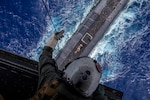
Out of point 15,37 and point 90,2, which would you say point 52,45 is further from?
point 90,2

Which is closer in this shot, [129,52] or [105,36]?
[105,36]

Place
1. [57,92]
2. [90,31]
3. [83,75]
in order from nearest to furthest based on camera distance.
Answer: [57,92]
[83,75]
[90,31]

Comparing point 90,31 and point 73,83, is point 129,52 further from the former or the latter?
point 73,83

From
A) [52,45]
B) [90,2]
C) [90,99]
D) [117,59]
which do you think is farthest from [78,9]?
[90,99]

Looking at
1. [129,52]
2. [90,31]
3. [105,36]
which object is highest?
[90,31]

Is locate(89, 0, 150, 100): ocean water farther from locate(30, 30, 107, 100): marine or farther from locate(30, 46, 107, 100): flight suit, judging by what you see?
locate(30, 46, 107, 100): flight suit

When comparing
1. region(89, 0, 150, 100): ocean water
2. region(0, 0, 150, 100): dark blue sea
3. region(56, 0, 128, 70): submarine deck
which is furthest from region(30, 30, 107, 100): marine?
region(89, 0, 150, 100): ocean water

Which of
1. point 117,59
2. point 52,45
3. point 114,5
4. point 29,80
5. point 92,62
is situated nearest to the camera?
point 92,62

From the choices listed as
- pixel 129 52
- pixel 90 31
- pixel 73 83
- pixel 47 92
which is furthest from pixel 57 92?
pixel 129 52
